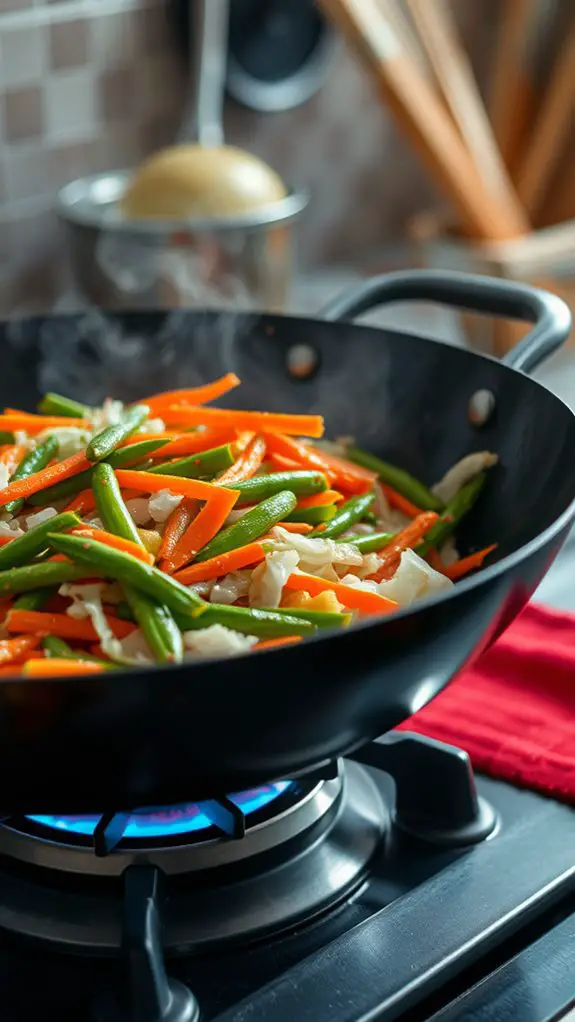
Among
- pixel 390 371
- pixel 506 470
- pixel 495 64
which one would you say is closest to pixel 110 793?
pixel 506 470

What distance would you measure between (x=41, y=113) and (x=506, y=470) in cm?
123

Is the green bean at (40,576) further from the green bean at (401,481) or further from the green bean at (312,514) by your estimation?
the green bean at (401,481)

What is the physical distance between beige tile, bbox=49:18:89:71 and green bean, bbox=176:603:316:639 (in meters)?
1.43

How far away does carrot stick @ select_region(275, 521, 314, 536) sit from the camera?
0.95 m

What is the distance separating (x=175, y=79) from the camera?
214 cm

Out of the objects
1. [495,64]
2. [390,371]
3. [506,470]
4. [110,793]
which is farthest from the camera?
[495,64]

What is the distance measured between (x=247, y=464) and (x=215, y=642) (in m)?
0.27

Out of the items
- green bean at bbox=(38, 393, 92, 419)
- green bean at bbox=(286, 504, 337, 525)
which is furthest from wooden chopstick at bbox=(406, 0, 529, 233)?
green bean at bbox=(286, 504, 337, 525)

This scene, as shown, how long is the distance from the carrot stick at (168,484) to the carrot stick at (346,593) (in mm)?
90

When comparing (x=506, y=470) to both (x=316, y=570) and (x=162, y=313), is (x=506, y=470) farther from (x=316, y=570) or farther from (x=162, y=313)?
(x=162, y=313)

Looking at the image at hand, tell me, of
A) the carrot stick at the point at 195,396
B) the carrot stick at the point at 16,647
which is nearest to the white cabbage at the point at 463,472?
the carrot stick at the point at 195,396

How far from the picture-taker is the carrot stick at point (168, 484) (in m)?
0.92

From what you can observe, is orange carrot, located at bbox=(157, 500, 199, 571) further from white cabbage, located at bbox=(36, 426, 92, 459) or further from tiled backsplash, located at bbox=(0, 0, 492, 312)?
tiled backsplash, located at bbox=(0, 0, 492, 312)

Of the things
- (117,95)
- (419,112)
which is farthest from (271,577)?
(117,95)
